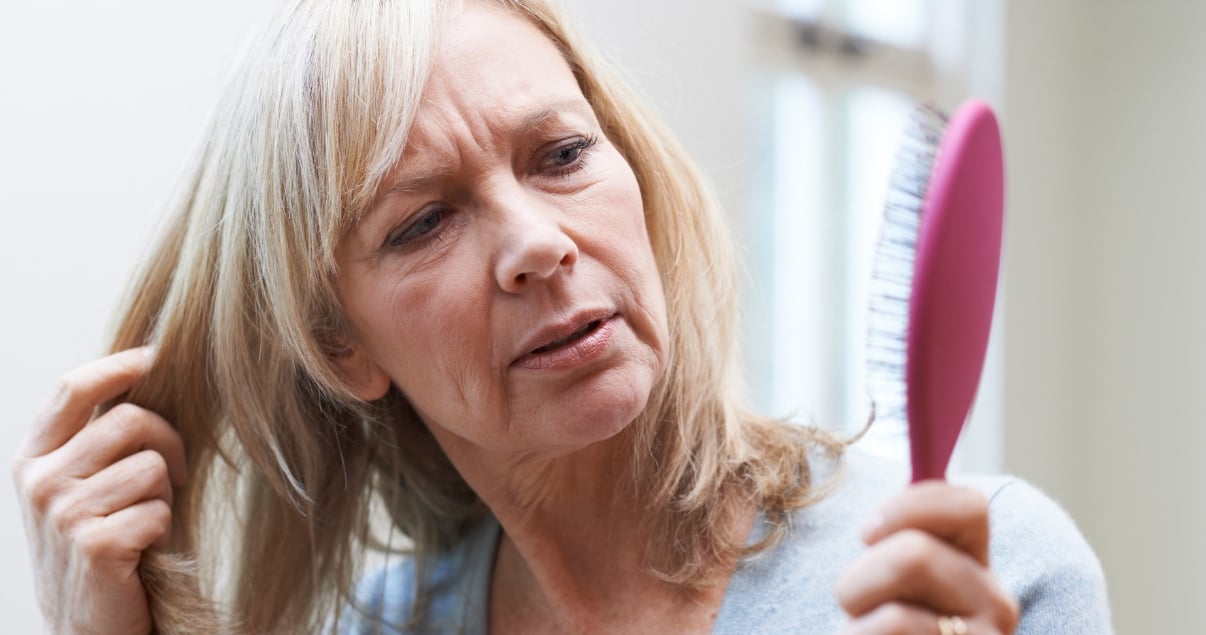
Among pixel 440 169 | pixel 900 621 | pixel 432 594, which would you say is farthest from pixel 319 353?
pixel 900 621

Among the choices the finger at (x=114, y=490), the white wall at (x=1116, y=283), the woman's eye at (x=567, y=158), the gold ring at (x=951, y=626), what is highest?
the woman's eye at (x=567, y=158)

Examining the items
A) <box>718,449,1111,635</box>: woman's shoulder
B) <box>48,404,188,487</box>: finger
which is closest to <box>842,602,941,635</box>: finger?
<box>718,449,1111,635</box>: woman's shoulder

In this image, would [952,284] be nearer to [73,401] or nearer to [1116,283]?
[73,401]

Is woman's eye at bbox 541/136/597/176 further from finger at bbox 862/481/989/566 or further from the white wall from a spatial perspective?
the white wall

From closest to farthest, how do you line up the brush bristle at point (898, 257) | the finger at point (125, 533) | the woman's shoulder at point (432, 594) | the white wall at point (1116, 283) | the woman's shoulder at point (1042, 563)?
the brush bristle at point (898, 257) < the woman's shoulder at point (1042, 563) < the finger at point (125, 533) < the woman's shoulder at point (432, 594) < the white wall at point (1116, 283)

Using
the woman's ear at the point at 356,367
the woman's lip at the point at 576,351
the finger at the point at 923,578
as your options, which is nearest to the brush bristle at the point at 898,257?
the finger at the point at 923,578

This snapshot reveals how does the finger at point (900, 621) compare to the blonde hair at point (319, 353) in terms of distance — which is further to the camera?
the blonde hair at point (319, 353)

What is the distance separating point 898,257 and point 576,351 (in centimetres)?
28

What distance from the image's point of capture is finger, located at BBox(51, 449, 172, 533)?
1017 millimetres

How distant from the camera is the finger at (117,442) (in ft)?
3.38

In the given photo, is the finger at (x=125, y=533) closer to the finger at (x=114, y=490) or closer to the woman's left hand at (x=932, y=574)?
A: the finger at (x=114, y=490)

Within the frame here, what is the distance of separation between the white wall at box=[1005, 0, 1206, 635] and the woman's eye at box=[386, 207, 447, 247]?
2.02 meters

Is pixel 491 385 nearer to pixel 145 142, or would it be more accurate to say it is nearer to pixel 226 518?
pixel 226 518

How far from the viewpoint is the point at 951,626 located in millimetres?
560
